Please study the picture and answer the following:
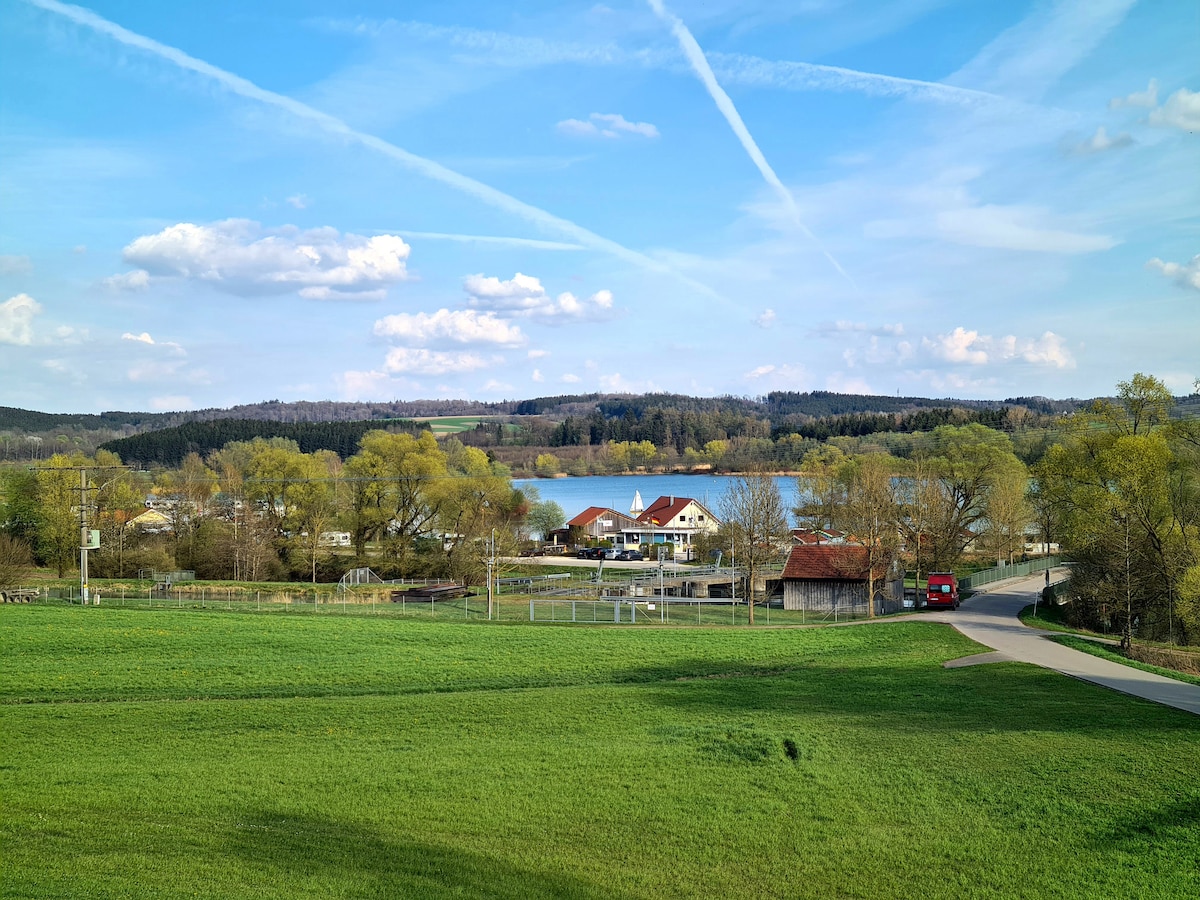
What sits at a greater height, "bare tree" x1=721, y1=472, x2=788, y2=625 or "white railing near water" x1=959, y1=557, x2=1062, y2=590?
"bare tree" x1=721, y1=472, x2=788, y2=625

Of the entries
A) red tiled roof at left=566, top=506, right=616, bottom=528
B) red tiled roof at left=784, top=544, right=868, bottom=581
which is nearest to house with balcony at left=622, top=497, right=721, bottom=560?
red tiled roof at left=566, top=506, right=616, bottom=528

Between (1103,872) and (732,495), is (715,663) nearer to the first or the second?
(1103,872)

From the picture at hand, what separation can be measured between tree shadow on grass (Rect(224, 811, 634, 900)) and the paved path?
1692 cm

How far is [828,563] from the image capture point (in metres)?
51.7

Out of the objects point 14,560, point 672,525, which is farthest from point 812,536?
point 14,560

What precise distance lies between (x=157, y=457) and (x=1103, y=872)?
141 meters

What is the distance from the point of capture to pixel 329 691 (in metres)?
25.1

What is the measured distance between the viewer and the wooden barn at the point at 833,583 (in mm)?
49969

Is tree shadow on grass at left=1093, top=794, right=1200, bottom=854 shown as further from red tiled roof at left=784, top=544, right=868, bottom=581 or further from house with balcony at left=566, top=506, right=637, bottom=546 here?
house with balcony at left=566, top=506, right=637, bottom=546

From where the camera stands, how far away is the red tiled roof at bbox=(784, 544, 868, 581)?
49625mm

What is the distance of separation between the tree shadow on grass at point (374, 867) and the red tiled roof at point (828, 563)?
4119 cm

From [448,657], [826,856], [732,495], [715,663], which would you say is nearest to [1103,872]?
[826,856]

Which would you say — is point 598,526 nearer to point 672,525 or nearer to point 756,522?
point 672,525

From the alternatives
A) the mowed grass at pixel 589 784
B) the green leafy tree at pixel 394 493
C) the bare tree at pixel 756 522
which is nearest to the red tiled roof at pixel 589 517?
the green leafy tree at pixel 394 493
